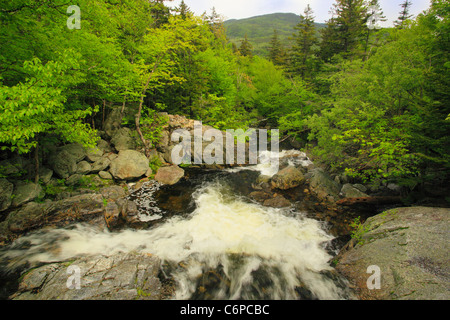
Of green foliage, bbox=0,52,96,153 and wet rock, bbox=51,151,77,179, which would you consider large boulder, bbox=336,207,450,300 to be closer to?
green foliage, bbox=0,52,96,153

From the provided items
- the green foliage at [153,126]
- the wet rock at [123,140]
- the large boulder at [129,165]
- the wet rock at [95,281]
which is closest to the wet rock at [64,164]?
the large boulder at [129,165]

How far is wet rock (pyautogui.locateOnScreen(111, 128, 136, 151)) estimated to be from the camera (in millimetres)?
13547

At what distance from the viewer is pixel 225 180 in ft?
46.1

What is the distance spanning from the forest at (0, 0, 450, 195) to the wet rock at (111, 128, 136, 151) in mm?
1000

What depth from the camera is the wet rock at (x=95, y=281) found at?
4223 millimetres

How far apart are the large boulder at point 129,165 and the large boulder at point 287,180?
949cm

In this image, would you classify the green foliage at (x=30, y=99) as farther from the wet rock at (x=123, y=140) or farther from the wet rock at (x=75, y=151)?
the wet rock at (x=123, y=140)

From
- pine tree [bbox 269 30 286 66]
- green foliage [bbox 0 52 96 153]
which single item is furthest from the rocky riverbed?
pine tree [bbox 269 30 286 66]

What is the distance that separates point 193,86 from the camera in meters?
18.1

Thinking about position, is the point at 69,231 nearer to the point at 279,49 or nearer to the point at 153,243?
the point at 153,243

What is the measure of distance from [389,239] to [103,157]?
596 inches

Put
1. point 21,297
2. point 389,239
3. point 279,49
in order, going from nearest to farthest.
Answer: point 21,297, point 389,239, point 279,49

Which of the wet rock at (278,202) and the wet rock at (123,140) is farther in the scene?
the wet rock at (123,140)
